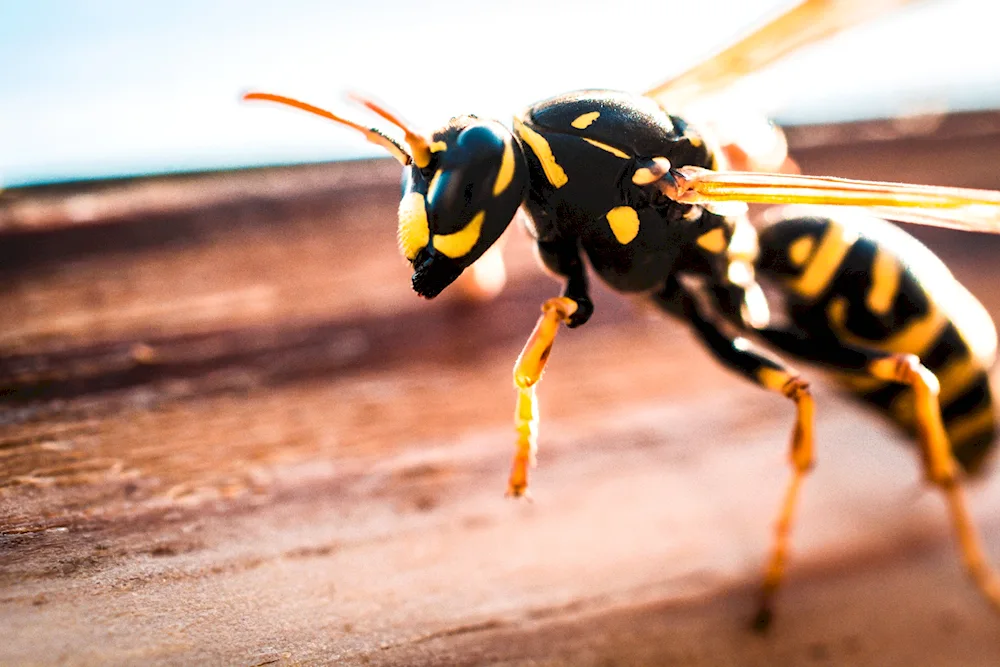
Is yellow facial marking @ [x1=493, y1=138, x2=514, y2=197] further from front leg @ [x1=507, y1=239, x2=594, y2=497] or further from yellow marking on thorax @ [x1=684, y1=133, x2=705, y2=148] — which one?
yellow marking on thorax @ [x1=684, y1=133, x2=705, y2=148]

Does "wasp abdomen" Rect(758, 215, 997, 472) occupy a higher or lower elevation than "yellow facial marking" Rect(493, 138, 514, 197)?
lower

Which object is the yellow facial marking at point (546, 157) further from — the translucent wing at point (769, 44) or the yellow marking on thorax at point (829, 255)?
the yellow marking on thorax at point (829, 255)

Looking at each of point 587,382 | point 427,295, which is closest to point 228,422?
point 427,295

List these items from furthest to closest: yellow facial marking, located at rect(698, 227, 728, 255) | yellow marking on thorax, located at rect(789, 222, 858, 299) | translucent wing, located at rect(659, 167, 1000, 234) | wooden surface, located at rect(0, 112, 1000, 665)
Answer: yellow marking on thorax, located at rect(789, 222, 858, 299)
yellow facial marking, located at rect(698, 227, 728, 255)
translucent wing, located at rect(659, 167, 1000, 234)
wooden surface, located at rect(0, 112, 1000, 665)

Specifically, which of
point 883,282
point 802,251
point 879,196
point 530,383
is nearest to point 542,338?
point 530,383

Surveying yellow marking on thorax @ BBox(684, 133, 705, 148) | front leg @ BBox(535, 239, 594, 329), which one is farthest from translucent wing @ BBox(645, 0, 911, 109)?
front leg @ BBox(535, 239, 594, 329)

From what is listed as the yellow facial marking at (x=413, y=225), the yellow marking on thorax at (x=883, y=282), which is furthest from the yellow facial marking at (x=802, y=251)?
the yellow facial marking at (x=413, y=225)
